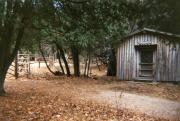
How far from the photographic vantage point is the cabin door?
24.7 metres

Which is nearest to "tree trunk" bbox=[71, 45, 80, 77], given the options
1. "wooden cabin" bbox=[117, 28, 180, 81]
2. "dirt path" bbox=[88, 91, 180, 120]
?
"wooden cabin" bbox=[117, 28, 180, 81]

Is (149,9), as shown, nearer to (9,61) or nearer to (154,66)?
(9,61)

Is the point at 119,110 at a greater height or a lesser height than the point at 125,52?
lesser

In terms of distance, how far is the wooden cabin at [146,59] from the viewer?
2353 centimetres

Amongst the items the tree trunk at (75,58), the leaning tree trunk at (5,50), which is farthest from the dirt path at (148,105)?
the tree trunk at (75,58)

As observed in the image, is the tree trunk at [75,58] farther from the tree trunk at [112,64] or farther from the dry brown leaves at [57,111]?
the dry brown leaves at [57,111]

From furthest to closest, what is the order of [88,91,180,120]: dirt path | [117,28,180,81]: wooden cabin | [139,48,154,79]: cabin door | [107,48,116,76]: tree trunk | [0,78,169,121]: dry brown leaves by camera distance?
[107,48,116,76]: tree trunk → [139,48,154,79]: cabin door → [117,28,180,81]: wooden cabin → [88,91,180,120]: dirt path → [0,78,169,121]: dry brown leaves

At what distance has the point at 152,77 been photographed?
967 inches

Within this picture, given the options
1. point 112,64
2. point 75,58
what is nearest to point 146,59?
point 75,58

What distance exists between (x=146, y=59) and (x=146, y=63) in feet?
1.05

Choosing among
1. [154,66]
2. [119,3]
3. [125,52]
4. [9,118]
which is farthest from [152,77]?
[9,118]

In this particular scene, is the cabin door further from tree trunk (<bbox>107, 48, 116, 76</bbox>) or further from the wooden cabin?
tree trunk (<bbox>107, 48, 116, 76</bbox>)

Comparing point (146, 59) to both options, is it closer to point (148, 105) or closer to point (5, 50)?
point (148, 105)

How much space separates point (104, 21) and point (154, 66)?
495 inches
